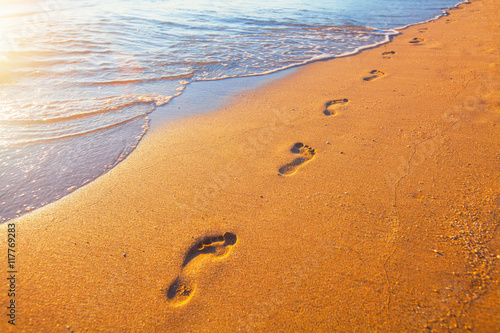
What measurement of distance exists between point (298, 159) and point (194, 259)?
1489 millimetres

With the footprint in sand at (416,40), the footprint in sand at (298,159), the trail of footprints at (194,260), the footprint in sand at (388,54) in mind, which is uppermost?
the footprint in sand at (416,40)

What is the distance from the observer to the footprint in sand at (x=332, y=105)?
3.60 m

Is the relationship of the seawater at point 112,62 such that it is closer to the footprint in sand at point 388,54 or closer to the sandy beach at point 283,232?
the sandy beach at point 283,232

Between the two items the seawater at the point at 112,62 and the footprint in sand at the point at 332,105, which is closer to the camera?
the seawater at the point at 112,62

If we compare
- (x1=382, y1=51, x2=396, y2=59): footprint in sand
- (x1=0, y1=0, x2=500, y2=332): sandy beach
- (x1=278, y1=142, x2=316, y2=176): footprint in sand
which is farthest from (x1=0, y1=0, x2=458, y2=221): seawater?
(x1=278, y1=142, x2=316, y2=176): footprint in sand

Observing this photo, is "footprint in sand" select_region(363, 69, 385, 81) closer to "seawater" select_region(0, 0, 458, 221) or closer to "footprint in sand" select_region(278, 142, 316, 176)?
"seawater" select_region(0, 0, 458, 221)

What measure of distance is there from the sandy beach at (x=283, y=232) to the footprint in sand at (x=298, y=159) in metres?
0.02

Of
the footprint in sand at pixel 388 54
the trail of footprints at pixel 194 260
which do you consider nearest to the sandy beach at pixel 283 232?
the trail of footprints at pixel 194 260

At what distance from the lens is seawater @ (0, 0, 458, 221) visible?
2.85 meters

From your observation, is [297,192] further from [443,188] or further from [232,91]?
[232,91]

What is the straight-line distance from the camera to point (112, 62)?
5.70 m

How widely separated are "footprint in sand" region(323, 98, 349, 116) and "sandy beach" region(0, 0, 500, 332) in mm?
132

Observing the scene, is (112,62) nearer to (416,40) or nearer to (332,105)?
(332,105)

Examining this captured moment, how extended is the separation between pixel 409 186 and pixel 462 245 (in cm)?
64
